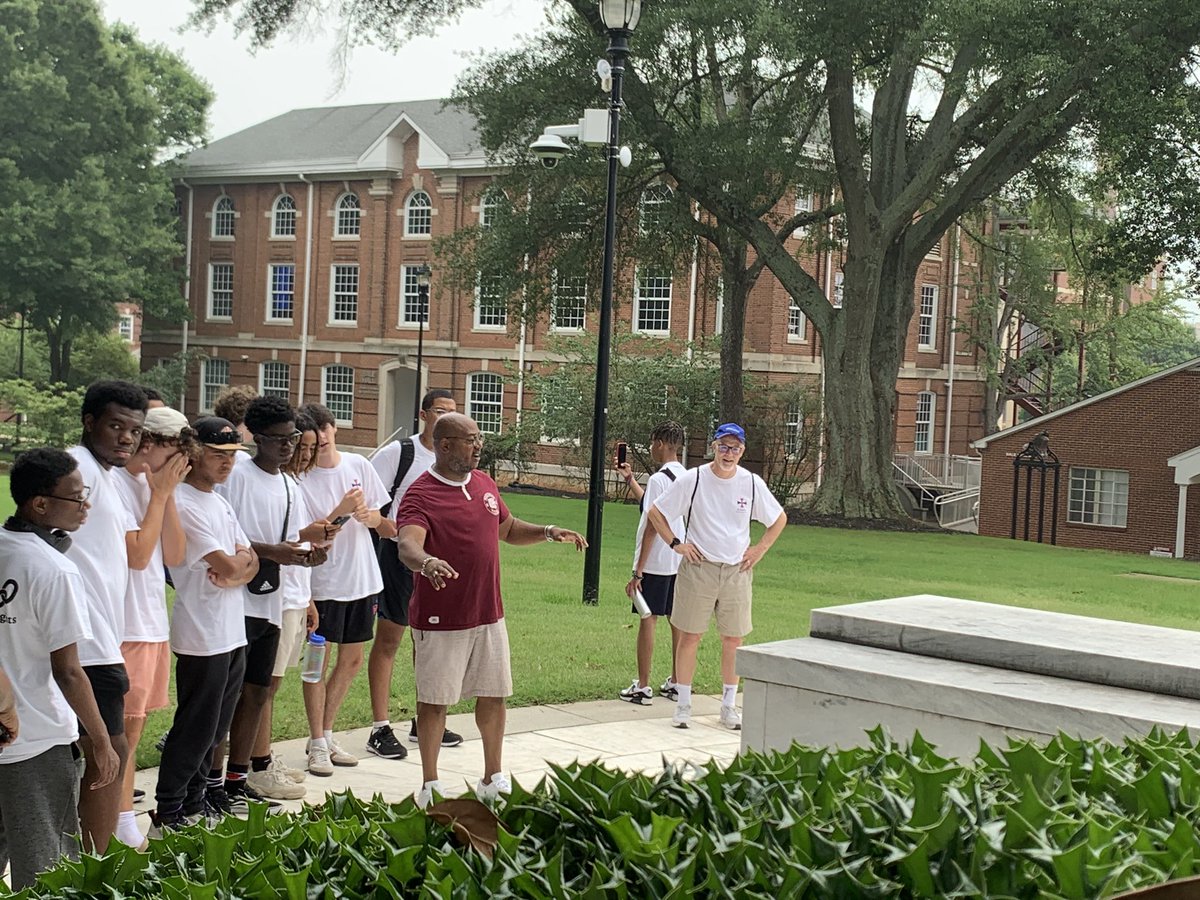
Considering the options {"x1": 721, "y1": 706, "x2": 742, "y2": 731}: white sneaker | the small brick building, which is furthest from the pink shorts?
the small brick building

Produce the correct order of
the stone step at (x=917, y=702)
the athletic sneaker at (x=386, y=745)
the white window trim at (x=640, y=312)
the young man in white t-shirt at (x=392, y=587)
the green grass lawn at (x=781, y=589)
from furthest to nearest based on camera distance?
the white window trim at (x=640, y=312) → the green grass lawn at (x=781, y=589) → the young man in white t-shirt at (x=392, y=587) → the athletic sneaker at (x=386, y=745) → the stone step at (x=917, y=702)

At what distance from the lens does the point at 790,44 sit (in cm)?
2570

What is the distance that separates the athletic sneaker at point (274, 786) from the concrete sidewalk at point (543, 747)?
0.05 meters

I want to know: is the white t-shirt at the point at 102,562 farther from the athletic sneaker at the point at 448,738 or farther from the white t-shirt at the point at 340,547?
the athletic sneaker at the point at 448,738

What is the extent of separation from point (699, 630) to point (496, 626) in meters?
2.81

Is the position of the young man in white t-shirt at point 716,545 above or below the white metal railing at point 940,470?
above

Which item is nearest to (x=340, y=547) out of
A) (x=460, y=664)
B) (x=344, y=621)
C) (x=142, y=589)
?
(x=344, y=621)

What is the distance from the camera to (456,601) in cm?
683

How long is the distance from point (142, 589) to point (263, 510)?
1.14 m

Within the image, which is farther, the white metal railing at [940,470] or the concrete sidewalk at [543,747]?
the white metal railing at [940,470]

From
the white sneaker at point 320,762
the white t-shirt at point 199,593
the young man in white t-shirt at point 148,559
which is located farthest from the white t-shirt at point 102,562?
the white sneaker at point 320,762

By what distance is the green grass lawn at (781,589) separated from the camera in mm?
10609

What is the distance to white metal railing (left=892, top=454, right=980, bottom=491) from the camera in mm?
48062

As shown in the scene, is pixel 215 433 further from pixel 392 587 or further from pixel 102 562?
pixel 392 587
